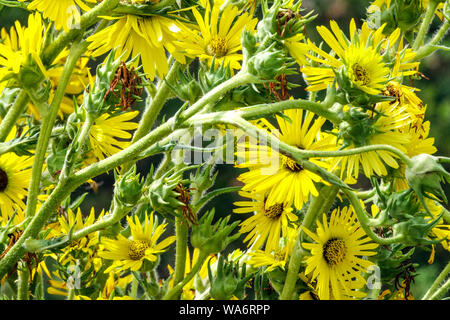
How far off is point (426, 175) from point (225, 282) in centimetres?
23

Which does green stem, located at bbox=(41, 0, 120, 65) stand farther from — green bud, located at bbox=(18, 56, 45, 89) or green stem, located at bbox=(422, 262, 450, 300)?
green stem, located at bbox=(422, 262, 450, 300)

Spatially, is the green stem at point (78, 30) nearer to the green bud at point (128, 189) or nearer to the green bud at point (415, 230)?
the green bud at point (128, 189)

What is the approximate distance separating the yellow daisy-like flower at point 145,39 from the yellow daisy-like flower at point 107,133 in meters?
0.08

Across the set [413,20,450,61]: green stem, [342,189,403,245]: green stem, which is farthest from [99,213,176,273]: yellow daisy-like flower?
[413,20,450,61]: green stem

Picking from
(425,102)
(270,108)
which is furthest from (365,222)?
(425,102)

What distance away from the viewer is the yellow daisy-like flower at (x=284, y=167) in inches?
25.4

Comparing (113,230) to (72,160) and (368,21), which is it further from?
(368,21)

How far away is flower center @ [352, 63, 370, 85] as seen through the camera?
2.02 ft

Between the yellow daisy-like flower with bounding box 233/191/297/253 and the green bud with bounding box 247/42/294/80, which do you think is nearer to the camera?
the green bud with bounding box 247/42/294/80

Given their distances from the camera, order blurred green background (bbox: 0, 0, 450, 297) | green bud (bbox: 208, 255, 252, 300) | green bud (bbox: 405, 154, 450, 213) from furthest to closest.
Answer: blurred green background (bbox: 0, 0, 450, 297), green bud (bbox: 208, 255, 252, 300), green bud (bbox: 405, 154, 450, 213)

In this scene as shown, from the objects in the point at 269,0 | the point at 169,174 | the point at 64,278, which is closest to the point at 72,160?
the point at 169,174

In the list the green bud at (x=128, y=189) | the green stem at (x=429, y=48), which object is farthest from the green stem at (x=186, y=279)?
the green stem at (x=429, y=48)

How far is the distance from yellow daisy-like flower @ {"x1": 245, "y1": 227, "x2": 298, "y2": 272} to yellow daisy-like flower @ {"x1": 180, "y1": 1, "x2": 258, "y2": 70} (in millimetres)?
192

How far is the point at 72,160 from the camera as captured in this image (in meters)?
0.59
